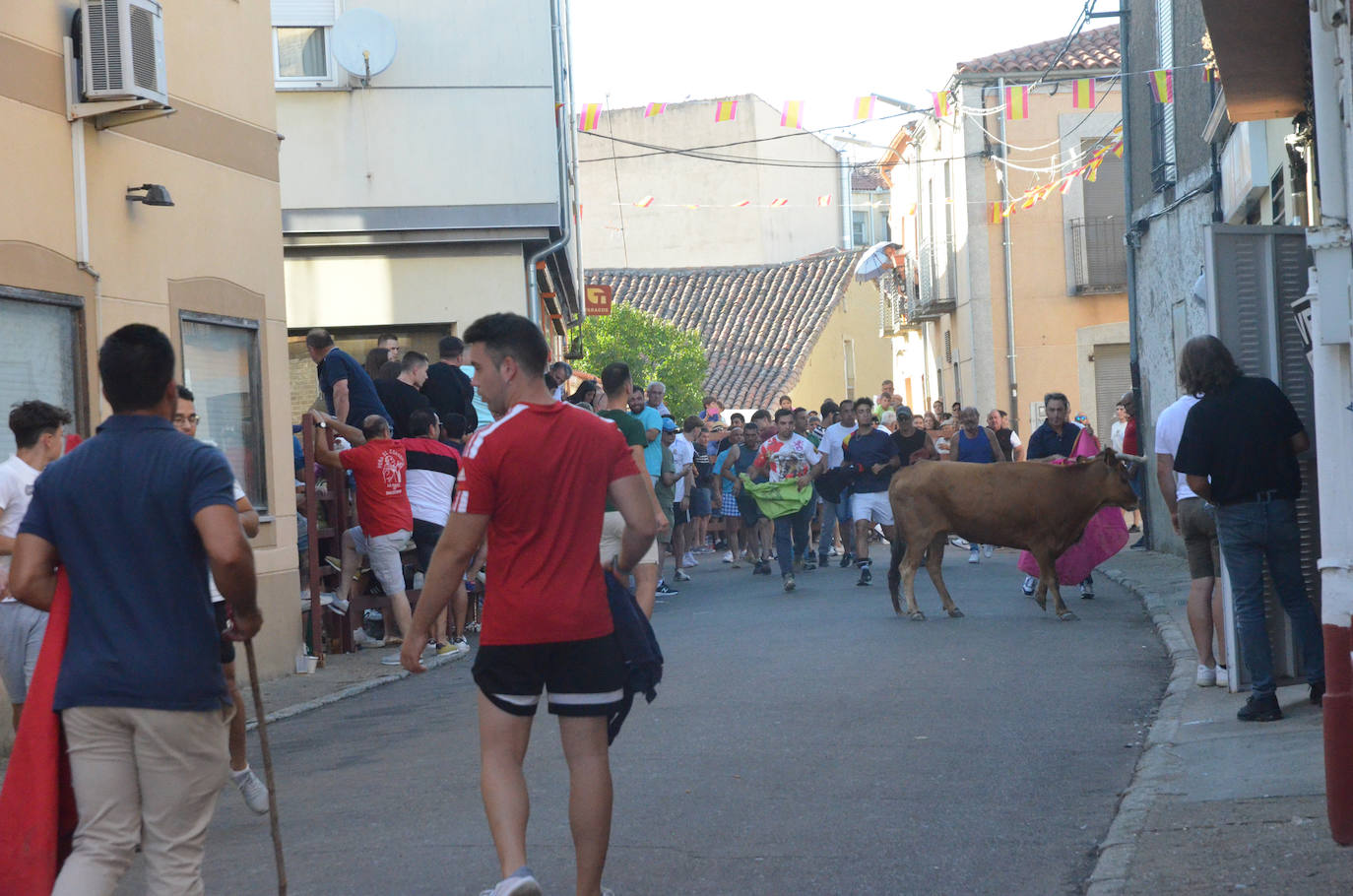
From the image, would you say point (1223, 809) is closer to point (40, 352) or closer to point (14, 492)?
point (14, 492)

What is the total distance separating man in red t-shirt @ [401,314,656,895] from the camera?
16.1 feet

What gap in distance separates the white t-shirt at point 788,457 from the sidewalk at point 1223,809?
9.51 meters

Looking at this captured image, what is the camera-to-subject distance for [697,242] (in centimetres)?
5650

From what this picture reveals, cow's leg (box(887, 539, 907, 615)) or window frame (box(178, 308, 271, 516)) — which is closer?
window frame (box(178, 308, 271, 516))

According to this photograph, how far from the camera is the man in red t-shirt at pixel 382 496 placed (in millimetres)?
12531

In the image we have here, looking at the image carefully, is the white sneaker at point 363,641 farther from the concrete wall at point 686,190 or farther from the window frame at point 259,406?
the concrete wall at point 686,190

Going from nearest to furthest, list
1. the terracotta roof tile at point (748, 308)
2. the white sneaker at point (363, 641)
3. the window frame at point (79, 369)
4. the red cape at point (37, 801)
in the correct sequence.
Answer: the red cape at point (37, 801) < the window frame at point (79, 369) < the white sneaker at point (363, 641) < the terracotta roof tile at point (748, 308)

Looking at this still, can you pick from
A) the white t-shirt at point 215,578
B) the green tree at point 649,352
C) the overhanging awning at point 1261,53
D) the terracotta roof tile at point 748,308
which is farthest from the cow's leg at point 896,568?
the terracotta roof tile at point 748,308

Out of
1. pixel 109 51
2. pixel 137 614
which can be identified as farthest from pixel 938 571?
pixel 137 614

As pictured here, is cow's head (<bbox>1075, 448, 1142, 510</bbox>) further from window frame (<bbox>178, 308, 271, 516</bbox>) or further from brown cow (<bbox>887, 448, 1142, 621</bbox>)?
window frame (<bbox>178, 308, 271, 516</bbox>)

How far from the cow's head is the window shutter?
32.0ft

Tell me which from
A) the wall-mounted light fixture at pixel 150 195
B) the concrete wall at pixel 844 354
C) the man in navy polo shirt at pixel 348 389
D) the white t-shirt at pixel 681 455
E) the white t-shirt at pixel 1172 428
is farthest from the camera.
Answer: the concrete wall at pixel 844 354

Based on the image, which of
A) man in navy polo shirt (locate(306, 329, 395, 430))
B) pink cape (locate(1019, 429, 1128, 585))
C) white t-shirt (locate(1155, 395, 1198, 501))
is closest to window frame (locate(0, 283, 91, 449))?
man in navy polo shirt (locate(306, 329, 395, 430))

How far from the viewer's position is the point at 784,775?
24.2 ft
